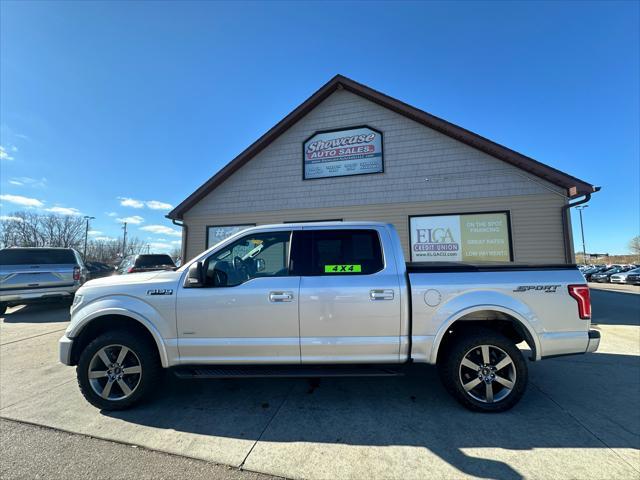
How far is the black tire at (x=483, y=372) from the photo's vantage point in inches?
125

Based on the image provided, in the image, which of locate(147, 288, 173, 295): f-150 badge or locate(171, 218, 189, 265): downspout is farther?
locate(171, 218, 189, 265): downspout

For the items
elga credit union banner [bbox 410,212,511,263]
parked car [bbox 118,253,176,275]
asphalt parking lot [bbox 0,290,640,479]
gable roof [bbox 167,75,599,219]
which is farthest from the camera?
parked car [bbox 118,253,176,275]

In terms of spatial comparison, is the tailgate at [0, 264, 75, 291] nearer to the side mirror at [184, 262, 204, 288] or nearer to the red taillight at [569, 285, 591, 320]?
the side mirror at [184, 262, 204, 288]

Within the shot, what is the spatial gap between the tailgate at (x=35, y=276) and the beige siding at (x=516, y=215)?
661cm

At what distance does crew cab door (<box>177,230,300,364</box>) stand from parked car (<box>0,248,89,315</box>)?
26.1ft

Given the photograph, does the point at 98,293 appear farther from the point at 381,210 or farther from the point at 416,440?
the point at 381,210

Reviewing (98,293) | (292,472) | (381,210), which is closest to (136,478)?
(292,472)

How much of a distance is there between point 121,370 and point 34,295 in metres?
7.55

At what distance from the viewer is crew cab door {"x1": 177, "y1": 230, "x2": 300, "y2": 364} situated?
3.23 meters

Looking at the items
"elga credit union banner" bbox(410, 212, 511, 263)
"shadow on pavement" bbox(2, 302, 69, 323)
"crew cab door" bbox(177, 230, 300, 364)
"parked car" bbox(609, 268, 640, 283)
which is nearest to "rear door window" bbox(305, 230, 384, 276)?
"crew cab door" bbox(177, 230, 300, 364)

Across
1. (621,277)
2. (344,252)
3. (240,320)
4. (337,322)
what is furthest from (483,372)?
(621,277)

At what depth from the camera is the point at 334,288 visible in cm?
322

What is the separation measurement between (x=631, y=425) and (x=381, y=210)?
7.22m

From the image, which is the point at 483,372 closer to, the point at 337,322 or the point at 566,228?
the point at 337,322
